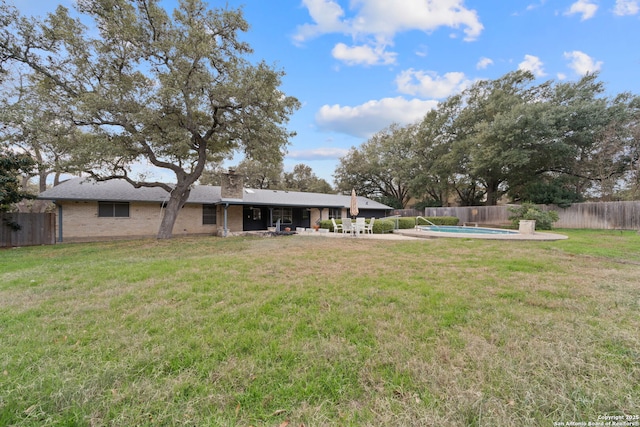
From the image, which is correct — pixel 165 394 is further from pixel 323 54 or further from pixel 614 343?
pixel 323 54

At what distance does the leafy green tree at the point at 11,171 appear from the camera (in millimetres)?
10448

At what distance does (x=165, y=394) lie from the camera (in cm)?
186

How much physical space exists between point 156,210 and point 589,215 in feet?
83.4

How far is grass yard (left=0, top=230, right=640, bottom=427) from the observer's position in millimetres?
1725

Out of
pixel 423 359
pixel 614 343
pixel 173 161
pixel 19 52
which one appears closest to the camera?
pixel 423 359

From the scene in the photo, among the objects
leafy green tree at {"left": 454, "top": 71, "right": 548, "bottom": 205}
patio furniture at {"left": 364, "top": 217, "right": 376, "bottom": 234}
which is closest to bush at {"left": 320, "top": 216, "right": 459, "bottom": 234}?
patio furniture at {"left": 364, "top": 217, "right": 376, "bottom": 234}

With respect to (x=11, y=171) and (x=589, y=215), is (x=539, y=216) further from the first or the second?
(x=11, y=171)

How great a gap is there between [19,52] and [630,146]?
31597mm

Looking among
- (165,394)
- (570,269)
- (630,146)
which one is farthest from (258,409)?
(630,146)

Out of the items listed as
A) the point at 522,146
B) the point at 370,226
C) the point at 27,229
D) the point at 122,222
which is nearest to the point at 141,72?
the point at 122,222

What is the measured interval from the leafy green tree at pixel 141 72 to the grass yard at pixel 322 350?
25.7ft

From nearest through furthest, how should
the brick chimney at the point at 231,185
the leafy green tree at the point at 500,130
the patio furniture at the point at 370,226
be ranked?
1. the patio furniture at the point at 370,226
2. the brick chimney at the point at 231,185
3. the leafy green tree at the point at 500,130

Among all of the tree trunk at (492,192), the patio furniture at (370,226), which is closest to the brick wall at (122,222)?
the patio furniture at (370,226)

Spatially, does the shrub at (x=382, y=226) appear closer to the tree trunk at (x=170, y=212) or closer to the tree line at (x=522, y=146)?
the tree trunk at (x=170, y=212)
